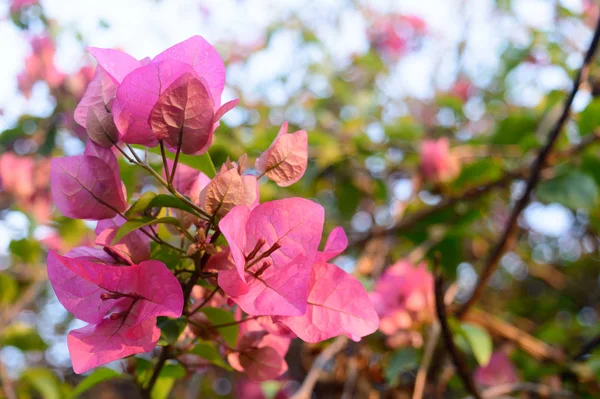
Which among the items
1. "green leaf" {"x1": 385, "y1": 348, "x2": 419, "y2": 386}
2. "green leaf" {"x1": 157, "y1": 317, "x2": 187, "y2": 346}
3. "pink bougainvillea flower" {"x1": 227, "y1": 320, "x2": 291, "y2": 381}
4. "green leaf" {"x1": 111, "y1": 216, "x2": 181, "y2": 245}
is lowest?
"green leaf" {"x1": 385, "y1": 348, "x2": 419, "y2": 386}

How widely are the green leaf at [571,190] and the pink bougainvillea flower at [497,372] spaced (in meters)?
0.37

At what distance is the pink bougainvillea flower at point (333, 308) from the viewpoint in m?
0.39

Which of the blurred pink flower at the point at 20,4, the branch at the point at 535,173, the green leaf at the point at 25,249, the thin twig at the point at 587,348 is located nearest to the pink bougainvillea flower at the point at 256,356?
the branch at the point at 535,173

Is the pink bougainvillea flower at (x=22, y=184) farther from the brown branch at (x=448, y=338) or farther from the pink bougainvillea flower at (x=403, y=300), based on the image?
the brown branch at (x=448, y=338)

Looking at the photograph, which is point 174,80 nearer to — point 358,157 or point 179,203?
point 179,203

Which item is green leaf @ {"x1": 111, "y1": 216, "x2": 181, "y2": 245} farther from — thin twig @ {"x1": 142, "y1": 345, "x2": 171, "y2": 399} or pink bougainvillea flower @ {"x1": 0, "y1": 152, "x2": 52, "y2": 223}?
pink bougainvillea flower @ {"x1": 0, "y1": 152, "x2": 52, "y2": 223}

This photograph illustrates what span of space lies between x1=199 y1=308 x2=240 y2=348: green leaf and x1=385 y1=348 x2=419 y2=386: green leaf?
40 centimetres

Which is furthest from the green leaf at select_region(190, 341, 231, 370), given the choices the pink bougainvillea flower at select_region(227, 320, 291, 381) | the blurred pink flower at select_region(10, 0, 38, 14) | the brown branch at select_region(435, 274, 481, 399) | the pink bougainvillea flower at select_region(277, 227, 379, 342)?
the blurred pink flower at select_region(10, 0, 38, 14)

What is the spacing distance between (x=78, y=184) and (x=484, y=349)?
60 centimetres

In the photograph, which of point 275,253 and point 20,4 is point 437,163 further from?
point 20,4

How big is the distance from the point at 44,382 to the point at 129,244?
90 centimetres

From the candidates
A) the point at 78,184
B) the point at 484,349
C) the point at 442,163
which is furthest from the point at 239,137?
the point at 78,184

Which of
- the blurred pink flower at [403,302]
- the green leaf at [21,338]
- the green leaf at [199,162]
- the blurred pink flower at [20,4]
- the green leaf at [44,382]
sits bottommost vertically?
the green leaf at [44,382]

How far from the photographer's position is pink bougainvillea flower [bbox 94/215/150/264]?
400mm
